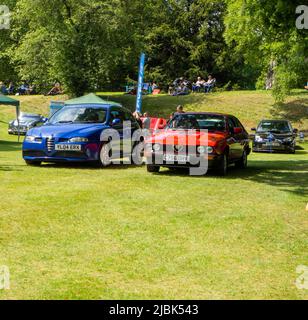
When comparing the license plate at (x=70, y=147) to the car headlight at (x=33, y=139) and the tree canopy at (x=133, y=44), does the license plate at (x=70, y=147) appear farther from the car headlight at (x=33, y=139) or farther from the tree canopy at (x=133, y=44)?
the tree canopy at (x=133, y=44)

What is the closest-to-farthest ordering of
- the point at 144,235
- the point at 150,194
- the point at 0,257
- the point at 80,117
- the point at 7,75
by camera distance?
the point at 0,257 → the point at 144,235 → the point at 150,194 → the point at 80,117 → the point at 7,75

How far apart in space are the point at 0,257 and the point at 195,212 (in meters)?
3.28

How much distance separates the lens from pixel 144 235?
6.47 metres

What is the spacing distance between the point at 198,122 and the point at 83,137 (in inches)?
111

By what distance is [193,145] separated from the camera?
38.9ft

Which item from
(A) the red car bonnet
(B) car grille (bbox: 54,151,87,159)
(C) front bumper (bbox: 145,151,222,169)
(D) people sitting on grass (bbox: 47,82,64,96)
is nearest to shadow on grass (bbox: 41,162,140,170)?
(B) car grille (bbox: 54,151,87,159)

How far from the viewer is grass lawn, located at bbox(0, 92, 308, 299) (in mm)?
4758

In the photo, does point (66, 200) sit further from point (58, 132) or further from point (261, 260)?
point (58, 132)

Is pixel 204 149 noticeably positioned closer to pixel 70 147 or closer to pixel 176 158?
pixel 176 158

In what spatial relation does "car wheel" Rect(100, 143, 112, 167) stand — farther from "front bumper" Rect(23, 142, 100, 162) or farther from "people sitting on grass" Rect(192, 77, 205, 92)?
"people sitting on grass" Rect(192, 77, 205, 92)

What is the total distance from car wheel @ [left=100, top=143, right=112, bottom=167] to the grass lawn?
144 cm

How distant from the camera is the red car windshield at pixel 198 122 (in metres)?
13.0

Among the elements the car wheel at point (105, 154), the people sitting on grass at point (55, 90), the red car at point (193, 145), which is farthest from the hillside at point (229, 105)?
the car wheel at point (105, 154)
